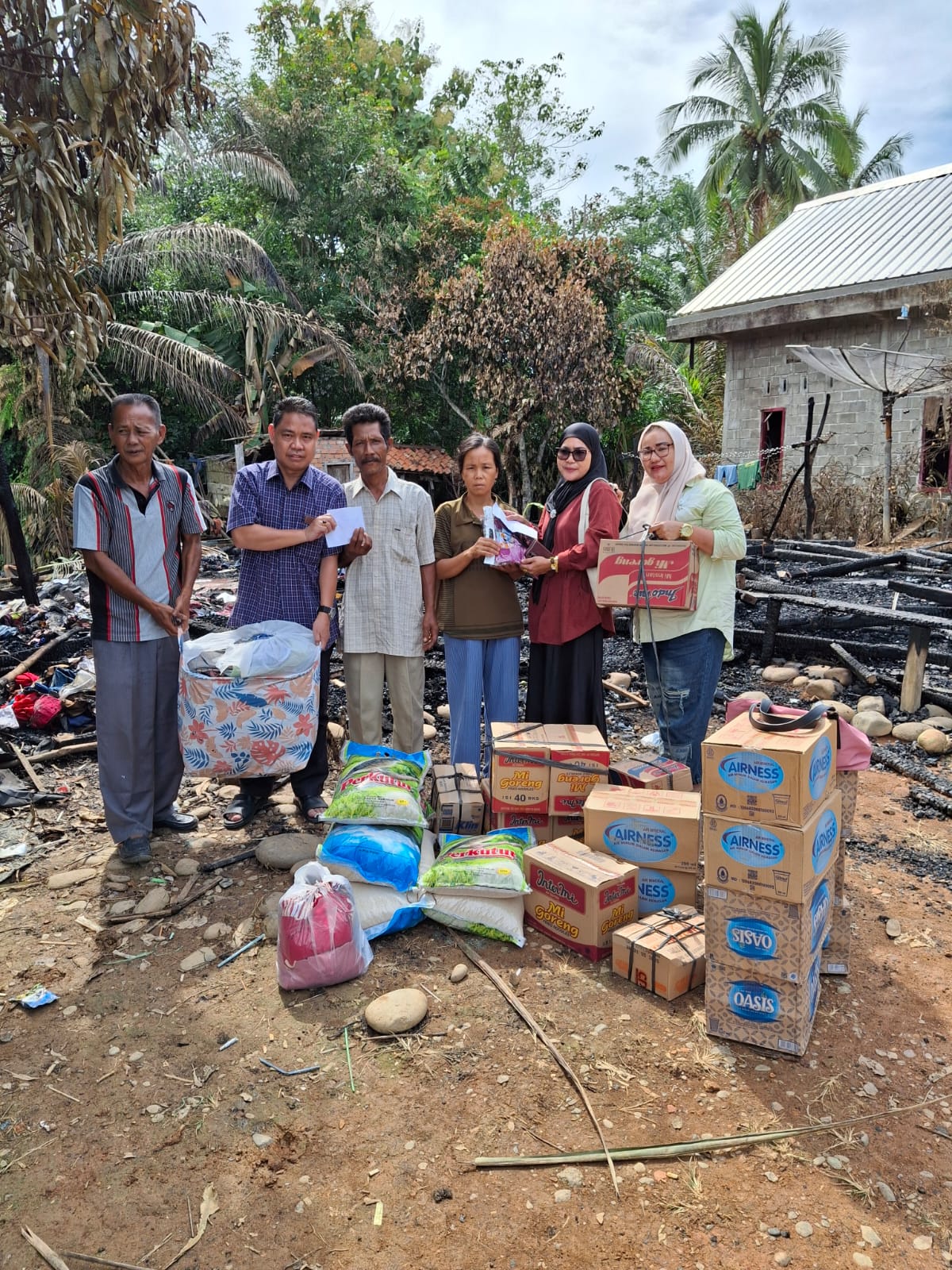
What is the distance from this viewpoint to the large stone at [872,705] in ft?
18.5

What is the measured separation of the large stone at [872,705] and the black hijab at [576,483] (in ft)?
9.58

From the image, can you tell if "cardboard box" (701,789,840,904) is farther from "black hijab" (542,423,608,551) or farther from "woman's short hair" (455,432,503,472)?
"woman's short hair" (455,432,503,472)

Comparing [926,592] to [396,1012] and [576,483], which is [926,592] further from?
[396,1012]

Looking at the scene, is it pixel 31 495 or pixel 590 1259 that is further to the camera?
pixel 31 495

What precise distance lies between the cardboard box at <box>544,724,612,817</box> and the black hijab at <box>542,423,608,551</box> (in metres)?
0.99

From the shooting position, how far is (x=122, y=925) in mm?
3199

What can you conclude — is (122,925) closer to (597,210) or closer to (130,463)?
(130,463)

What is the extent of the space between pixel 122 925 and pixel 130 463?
183 cm

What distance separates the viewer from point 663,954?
8.86ft

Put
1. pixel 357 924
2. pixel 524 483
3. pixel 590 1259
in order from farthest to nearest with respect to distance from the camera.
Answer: pixel 524 483 → pixel 357 924 → pixel 590 1259

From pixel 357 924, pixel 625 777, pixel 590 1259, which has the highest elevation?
pixel 625 777

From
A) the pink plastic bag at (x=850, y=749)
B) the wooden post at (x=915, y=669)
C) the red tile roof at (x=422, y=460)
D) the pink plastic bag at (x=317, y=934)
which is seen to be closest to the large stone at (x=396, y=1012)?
the pink plastic bag at (x=317, y=934)

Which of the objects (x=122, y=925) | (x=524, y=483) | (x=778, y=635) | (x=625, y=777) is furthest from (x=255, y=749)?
(x=524, y=483)

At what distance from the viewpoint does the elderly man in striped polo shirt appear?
11.3 feet
